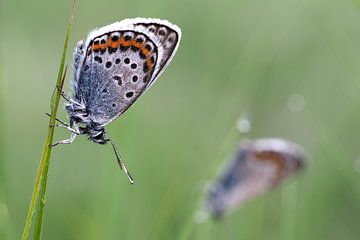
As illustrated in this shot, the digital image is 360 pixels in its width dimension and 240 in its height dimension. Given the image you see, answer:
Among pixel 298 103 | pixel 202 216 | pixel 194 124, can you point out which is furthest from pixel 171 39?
pixel 194 124

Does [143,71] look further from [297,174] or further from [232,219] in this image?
[232,219]

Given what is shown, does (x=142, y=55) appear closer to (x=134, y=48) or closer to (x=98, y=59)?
(x=134, y=48)

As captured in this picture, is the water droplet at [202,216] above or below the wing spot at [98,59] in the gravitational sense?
below

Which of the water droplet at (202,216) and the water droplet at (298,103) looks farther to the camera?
the water droplet at (298,103)

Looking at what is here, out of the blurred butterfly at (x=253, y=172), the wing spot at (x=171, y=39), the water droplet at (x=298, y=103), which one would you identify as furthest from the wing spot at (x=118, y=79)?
the water droplet at (x=298, y=103)

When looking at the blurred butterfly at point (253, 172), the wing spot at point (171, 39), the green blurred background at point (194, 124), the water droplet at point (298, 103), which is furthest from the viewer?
the water droplet at point (298, 103)

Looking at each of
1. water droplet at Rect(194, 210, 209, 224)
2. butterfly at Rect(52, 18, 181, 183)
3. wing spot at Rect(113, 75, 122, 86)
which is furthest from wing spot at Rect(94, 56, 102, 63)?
water droplet at Rect(194, 210, 209, 224)

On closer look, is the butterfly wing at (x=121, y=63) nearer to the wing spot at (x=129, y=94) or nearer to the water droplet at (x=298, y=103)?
the wing spot at (x=129, y=94)

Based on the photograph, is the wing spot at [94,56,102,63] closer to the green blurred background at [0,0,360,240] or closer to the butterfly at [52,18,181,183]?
the butterfly at [52,18,181,183]

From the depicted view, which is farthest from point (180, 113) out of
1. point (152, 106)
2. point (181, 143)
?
point (181, 143)
